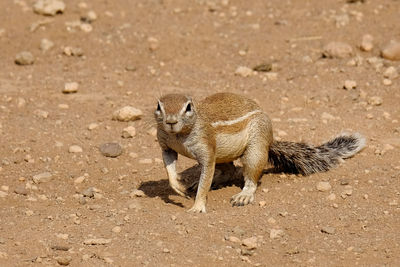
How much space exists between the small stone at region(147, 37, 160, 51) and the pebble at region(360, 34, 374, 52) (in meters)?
2.83

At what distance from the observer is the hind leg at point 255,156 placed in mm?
7137

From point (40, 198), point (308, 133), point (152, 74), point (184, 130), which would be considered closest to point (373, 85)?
point (308, 133)

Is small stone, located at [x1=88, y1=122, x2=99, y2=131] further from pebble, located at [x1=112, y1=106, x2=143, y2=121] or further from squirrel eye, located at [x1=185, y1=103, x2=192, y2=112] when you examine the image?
squirrel eye, located at [x1=185, y1=103, x2=192, y2=112]

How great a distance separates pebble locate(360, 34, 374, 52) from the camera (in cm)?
1055

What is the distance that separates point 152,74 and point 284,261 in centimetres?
503

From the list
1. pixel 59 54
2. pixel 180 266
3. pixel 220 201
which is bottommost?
pixel 59 54

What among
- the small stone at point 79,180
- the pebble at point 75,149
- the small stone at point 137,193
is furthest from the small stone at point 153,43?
the small stone at point 137,193

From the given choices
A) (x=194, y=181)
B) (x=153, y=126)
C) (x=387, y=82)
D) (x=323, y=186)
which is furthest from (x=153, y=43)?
(x=323, y=186)

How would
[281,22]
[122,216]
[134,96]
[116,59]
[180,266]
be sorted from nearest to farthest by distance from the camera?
1. [180,266]
2. [122,216]
3. [134,96]
4. [116,59]
5. [281,22]

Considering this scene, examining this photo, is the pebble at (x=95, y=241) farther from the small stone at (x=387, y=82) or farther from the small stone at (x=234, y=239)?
the small stone at (x=387, y=82)

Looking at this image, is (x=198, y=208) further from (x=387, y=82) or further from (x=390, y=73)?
(x=390, y=73)

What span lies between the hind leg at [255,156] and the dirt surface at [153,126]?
7.1 inches

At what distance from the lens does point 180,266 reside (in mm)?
5617

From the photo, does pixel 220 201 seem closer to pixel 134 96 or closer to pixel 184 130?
pixel 184 130
